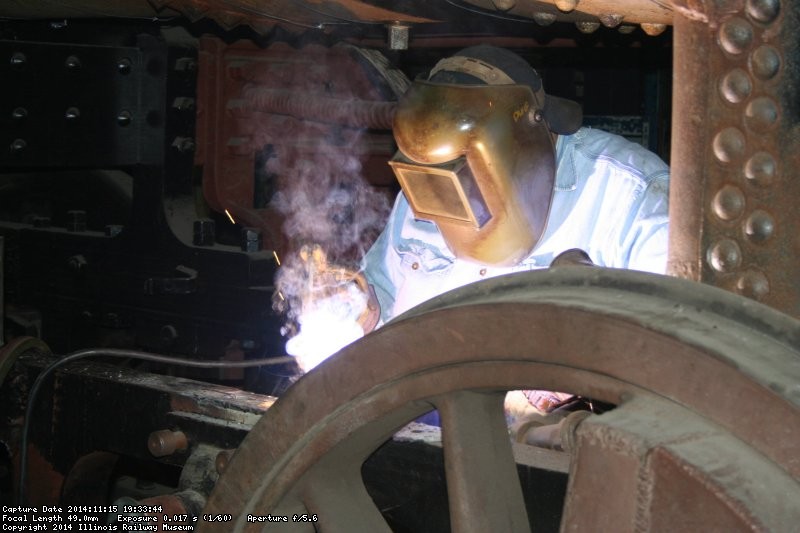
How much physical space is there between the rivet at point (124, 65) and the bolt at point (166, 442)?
3.79 ft

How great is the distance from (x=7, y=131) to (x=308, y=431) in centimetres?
150

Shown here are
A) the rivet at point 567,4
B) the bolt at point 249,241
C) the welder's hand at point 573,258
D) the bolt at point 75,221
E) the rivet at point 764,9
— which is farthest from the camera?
the bolt at point 75,221

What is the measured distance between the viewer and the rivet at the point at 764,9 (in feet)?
3.23

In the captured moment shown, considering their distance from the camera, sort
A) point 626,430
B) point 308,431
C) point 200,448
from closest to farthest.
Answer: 1. point 626,430
2. point 308,431
3. point 200,448

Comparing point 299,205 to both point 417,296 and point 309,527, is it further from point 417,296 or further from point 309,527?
point 309,527

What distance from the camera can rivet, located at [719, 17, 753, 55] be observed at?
3.31ft

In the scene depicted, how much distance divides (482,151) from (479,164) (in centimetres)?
3

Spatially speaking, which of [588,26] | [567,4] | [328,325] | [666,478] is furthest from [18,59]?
[666,478]

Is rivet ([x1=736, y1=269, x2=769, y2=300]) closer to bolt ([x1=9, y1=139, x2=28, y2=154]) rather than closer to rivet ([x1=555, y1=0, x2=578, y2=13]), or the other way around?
rivet ([x1=555, y1=0, x2=578, y2=13])

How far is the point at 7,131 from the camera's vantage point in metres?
2.32

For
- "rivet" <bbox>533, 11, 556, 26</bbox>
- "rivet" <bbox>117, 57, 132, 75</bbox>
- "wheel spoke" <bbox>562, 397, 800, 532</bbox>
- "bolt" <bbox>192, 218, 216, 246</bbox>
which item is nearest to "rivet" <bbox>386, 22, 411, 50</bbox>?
"rivet" <bbox>533, 11, 556, 26</bbox>

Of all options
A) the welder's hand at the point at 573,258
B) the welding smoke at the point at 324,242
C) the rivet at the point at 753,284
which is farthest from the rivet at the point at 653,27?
the welding smoke at the point at 324,242

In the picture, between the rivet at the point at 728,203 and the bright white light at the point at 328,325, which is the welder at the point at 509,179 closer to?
the bright white light at the point at 328,325

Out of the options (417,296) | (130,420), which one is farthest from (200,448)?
(417,296)
